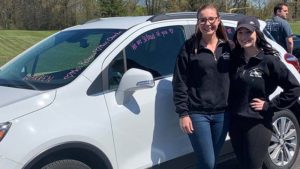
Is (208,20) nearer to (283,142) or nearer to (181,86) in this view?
(181,86)

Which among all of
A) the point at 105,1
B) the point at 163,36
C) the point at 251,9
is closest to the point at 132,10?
the point at 105,1

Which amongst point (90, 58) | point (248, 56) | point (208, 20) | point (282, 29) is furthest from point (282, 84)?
point (282, 29)

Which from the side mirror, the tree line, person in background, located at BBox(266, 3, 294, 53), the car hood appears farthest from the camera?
the tree line

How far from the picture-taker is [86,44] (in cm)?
424

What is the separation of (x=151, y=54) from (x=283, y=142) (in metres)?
1.80

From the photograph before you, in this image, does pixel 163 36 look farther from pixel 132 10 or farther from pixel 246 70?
pixel 132 10

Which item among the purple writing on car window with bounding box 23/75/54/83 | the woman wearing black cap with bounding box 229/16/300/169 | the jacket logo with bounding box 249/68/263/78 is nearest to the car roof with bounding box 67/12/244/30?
the purple writing on car window with bounding box 23/75/54/83

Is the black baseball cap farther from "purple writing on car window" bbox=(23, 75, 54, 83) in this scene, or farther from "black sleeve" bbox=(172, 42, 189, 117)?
"purple writing on car window" bbox=(23, 75, 54, 83)

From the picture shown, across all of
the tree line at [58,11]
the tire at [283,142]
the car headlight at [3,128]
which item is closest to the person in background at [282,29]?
the tire at [283,142]

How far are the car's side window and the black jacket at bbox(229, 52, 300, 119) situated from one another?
795 millimetres

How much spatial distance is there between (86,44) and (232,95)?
4.50 ft

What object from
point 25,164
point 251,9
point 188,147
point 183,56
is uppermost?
point 183,56

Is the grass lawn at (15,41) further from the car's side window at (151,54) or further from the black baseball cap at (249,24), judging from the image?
the black baseball cap at (249,24)

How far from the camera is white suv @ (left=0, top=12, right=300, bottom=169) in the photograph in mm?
3354
